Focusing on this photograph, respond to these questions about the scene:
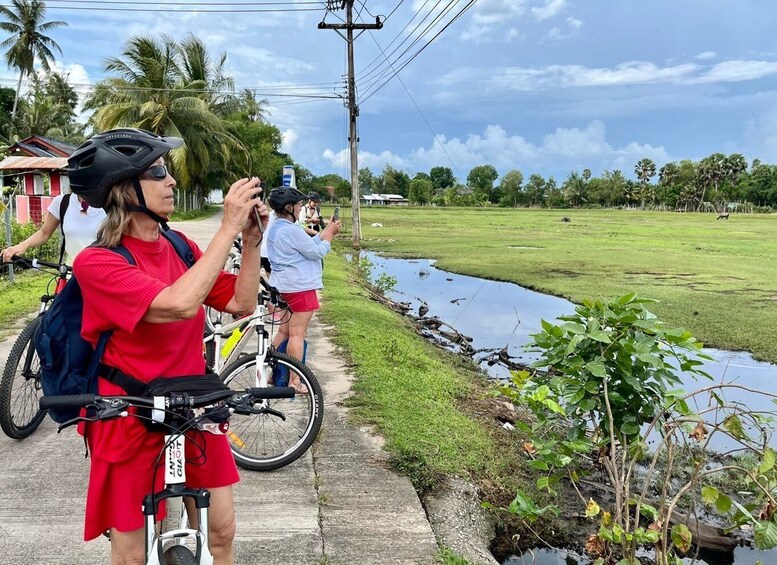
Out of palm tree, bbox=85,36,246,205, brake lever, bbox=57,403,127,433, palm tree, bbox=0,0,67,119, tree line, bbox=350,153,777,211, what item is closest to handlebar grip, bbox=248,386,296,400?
brake lever, bbox=57,403,127,433

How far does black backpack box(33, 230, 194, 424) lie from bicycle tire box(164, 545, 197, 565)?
50cm

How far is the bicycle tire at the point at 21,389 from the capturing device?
445 cm

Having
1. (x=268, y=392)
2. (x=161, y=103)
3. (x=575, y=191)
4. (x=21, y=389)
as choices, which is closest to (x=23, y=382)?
(x=21, y=389)

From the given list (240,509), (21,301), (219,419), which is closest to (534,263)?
(21,301)

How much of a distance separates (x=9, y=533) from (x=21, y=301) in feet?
24.6

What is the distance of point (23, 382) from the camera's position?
15.3ft

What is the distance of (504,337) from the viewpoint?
1148cm

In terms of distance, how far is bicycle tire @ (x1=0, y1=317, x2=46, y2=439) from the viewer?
4.45 m

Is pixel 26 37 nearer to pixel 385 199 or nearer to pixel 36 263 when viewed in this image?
pixel 36 263

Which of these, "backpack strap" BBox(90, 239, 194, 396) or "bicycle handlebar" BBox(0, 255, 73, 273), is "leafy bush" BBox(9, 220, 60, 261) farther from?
"backpack strap" BBox(90, 239, 194, 396)

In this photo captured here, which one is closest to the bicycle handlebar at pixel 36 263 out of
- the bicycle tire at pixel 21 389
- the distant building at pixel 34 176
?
the bicycle tire at pixel 21 389

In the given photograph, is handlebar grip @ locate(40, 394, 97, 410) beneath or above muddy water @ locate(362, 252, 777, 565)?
above

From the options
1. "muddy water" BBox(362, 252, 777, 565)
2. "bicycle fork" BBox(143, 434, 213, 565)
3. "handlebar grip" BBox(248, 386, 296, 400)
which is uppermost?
"handlebar grip" BBox(248, 386, 296, 400)

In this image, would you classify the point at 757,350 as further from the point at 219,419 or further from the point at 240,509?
the point at 219,419
